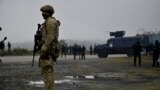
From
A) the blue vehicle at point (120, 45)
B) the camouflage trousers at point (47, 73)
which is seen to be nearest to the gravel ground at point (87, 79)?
the camouflage trousers at point (47, 73)

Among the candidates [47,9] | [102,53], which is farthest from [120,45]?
[47,9]

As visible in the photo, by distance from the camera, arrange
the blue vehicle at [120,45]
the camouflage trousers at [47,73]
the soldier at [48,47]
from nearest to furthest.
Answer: the soldier at [48,47], the camouflage trousers at [47,73], the blue vehicle at [120,45]

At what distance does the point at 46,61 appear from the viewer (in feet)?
27.0

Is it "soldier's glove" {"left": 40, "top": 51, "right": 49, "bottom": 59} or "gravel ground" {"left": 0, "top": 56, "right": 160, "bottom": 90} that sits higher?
"soldier's glove" {"left": 40, "top": 51, "right": 49, "bottom": 59}

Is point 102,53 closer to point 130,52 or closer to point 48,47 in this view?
point 130,52

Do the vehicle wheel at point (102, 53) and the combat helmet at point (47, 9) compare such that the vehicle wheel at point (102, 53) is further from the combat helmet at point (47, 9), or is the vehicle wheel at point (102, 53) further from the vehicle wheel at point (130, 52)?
the combat helmet at point (47, 9)

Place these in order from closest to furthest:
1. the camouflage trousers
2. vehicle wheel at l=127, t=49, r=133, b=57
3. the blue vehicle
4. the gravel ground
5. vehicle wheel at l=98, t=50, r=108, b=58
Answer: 1. the camouflage trousers
2. the gravel ground
3. vehicle wheel at l=127, t=49, r=133, b=57
4. the blue vehicle
5. vehicle wheel at l=98, t=50, r=108, b=58

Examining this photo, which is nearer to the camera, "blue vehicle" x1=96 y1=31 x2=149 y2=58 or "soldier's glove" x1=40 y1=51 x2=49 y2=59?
"soldier's glove" x1=40 y1=51 x2=49 y2=59

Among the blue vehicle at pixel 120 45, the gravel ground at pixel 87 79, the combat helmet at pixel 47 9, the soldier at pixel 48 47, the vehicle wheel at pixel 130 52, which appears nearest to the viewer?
the soldier at pixel 48 47

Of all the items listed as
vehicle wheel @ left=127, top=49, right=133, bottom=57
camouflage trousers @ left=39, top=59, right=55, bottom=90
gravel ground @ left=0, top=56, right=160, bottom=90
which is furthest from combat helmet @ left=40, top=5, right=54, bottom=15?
vehicle wheel @ left=127, top=49, right=133, bottom=57

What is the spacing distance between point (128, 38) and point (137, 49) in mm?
18669

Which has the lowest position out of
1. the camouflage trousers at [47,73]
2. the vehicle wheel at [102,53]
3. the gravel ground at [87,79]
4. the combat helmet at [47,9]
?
the gravel ground at [87,79]

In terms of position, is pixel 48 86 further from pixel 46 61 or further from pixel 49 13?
pixel 49 13

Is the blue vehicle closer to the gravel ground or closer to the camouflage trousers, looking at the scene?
the gravel ground
